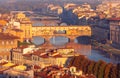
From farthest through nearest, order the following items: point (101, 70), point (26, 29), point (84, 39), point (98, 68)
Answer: point (84, 39)
point (26, 29)
point (98, 68)
point (101, 70)

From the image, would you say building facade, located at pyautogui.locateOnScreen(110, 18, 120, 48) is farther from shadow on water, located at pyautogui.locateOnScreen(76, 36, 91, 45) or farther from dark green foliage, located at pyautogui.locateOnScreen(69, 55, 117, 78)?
dark green foliage, located at pyautogui.locateOnScreen(69, 55, 117, 78)

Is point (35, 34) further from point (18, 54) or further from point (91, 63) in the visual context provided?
point (91, 63)

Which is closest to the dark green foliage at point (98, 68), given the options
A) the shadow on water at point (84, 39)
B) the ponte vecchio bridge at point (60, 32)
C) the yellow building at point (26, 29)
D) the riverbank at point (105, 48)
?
the riverbank at point (105, 48)

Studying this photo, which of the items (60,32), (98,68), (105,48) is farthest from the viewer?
(60,32)

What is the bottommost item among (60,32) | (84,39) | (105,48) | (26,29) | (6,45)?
(84,39)

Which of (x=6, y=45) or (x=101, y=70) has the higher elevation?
(x=101, y=70)

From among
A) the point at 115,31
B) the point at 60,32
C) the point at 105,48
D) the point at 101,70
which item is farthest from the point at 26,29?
the point at 101,70

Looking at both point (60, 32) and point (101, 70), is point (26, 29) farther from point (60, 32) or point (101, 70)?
point (101, 70)

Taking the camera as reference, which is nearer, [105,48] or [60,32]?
[105,48]
